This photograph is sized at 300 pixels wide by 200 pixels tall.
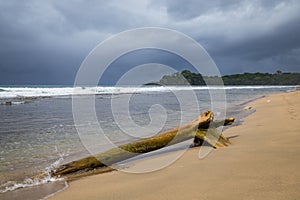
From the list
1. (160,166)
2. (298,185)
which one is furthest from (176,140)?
(298,185)

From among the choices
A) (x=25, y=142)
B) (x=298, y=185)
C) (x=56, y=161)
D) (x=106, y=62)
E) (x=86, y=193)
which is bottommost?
(x=298, y=185)

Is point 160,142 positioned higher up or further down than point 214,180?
higher up

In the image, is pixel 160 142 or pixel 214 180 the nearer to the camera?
pixel 214 180

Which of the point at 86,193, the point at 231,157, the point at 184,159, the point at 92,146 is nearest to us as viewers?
the point at 86,193

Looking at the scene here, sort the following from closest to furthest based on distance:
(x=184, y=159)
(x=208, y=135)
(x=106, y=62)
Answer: (x=184, y=159) → (x=208, y=135) → (x=106, y=62)

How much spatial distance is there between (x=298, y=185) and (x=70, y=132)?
6691mm

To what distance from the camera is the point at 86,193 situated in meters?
3.11

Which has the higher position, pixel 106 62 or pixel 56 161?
pixel 106 62

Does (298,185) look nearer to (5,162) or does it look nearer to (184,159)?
(184,159)

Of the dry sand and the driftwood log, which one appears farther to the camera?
the driftwood log

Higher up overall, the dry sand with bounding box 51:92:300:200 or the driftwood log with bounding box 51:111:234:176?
the driftwood log with bounding box 51:111:234:176

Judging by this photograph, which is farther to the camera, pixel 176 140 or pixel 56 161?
pixel 176 140

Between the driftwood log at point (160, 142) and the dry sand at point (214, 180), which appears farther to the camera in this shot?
the driftwood log at point (160, 142)

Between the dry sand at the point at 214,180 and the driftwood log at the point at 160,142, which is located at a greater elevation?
the driftwood log at the point at 160,142
